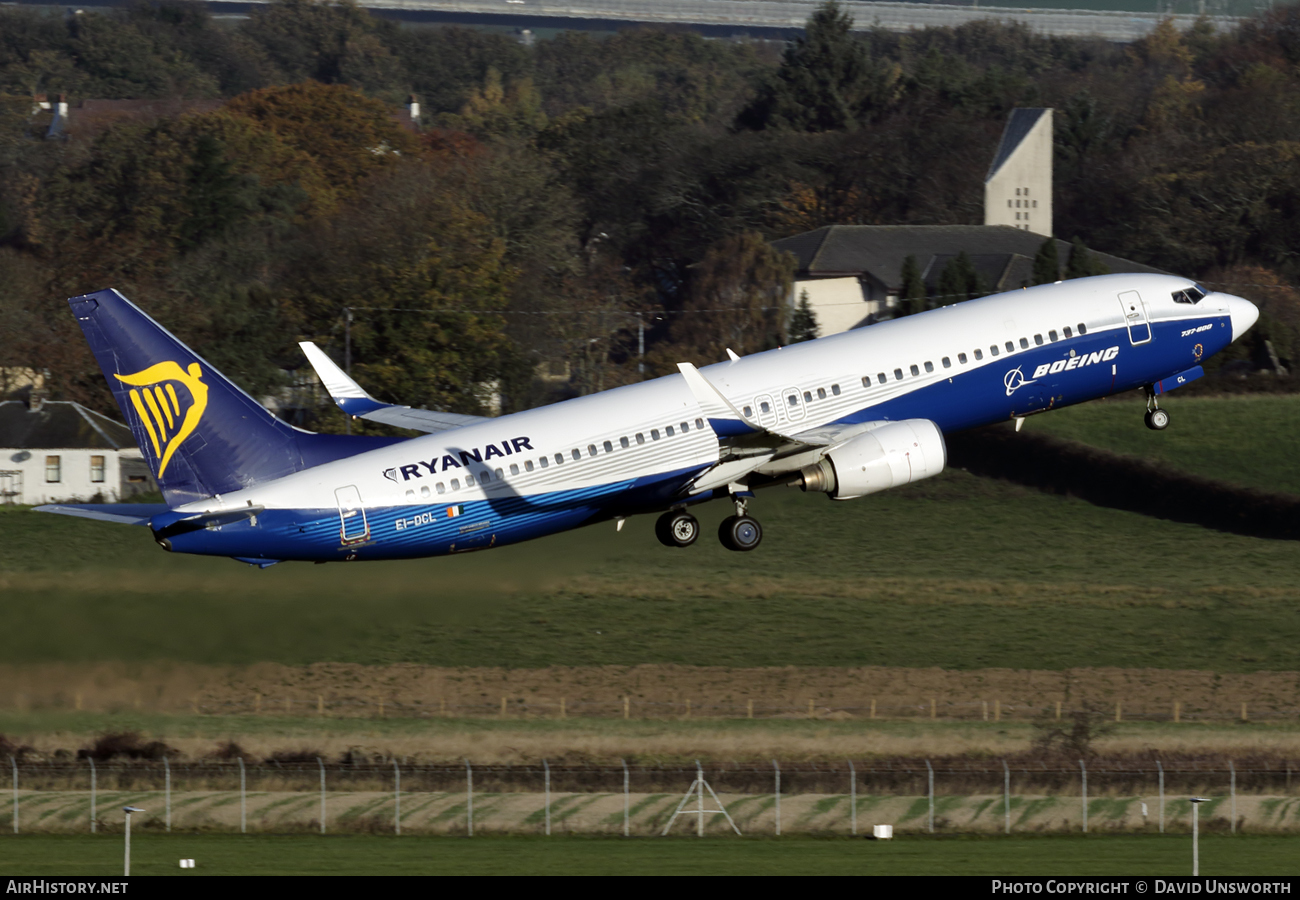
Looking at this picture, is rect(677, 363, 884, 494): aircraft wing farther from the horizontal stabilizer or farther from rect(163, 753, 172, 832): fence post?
rect(163, 753, 172, 832): fence post

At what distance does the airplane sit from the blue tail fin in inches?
1.9

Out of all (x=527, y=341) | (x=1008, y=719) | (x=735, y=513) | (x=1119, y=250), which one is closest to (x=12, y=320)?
(x=527, y=341)

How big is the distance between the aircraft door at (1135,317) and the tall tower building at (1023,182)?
407 ft

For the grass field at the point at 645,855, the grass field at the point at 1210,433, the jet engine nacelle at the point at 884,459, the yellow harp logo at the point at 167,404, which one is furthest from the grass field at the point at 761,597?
the yellow harp logo at the point at 167,404

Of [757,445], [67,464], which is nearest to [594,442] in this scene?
[757,445]

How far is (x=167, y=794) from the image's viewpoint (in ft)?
206

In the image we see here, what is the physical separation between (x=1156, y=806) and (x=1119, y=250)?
391 ft

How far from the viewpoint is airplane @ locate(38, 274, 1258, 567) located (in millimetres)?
48281

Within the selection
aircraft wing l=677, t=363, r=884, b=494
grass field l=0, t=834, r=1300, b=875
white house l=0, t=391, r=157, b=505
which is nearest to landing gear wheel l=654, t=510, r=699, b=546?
aircraft wing l=677, t=363, r=884, b=494

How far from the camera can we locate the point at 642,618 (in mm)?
85125

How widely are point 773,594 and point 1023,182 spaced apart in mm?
99930

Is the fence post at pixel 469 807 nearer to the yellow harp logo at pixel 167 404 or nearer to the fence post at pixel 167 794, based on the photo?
the fence post at pixel 167 794

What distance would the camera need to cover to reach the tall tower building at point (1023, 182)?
177500 millimetres

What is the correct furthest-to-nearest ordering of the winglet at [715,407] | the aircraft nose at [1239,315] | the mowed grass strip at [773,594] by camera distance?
the mowed grass strip at [773,594] → the aircraft nose at [1239,315] → the winglet at [715,407]
